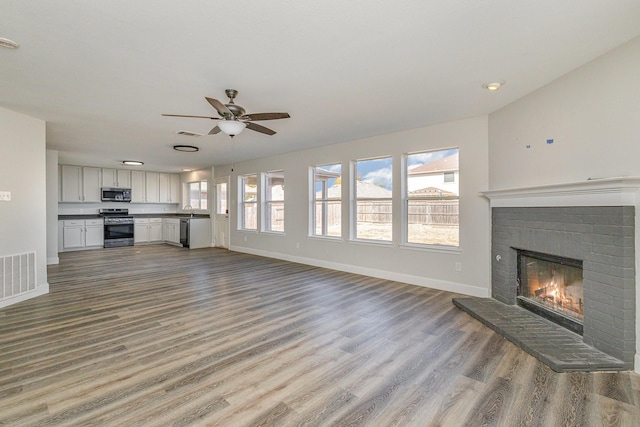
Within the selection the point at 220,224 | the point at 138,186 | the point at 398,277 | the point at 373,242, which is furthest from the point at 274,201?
the point at 138,186

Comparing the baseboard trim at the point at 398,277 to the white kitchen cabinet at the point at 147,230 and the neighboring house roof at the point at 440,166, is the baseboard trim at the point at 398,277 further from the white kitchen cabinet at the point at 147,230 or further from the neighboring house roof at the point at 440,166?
the white kitchen cabinet at the point at 147,230

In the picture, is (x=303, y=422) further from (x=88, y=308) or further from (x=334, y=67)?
(x=88, y=308)

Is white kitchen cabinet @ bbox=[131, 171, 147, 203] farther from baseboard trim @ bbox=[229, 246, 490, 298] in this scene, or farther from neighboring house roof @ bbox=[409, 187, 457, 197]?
neighboring house roof @ bbox=[409, 187, 457, 197]

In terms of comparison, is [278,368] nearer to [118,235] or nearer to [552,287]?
[552,287]

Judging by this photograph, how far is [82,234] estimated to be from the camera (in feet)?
27.4

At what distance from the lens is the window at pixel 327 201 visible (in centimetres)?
584

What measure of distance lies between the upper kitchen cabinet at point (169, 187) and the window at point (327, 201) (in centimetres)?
657

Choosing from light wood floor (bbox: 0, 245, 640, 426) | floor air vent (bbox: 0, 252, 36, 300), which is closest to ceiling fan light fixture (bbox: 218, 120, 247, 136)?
light wood floor (bbox: 0, 245, 640, 426)

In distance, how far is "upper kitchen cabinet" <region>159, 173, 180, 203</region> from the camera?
10.1 meters

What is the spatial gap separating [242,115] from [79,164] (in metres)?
7.76

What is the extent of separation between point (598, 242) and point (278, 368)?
2825mm

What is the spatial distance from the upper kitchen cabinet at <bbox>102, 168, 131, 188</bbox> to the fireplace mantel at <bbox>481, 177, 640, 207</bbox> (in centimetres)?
1003

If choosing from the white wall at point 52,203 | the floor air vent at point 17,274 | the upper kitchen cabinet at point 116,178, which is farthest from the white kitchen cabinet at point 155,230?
the floor air vent at point 17,274

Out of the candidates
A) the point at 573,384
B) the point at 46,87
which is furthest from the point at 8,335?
the point at 573,384
